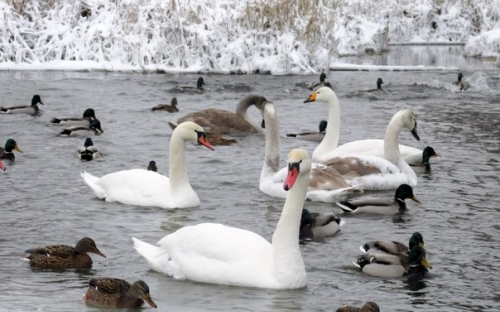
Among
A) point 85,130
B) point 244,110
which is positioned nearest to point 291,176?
point 85,130

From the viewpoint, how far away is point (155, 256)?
30.3 ft

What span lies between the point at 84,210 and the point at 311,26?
1489 centimetres

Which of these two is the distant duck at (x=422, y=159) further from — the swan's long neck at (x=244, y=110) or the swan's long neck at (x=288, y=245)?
the swan's long neck at (x=288, y=245)

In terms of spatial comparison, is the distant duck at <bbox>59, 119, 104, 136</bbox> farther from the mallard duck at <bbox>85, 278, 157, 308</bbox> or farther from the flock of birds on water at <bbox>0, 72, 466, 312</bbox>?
the mallard duck at <bbox>85, 278, 157, 308</bbox>

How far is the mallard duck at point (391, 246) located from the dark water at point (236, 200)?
0.28m

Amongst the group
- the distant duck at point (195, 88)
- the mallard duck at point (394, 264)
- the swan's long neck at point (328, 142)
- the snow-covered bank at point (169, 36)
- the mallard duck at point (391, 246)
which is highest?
the snow-covered bank at point (169, 36)

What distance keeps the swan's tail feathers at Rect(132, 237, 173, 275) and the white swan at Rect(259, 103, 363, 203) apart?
11.9ft

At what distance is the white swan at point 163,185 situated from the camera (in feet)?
39.6

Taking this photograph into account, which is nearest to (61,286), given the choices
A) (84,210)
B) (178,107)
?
(84,210)

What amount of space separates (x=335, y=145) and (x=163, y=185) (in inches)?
155

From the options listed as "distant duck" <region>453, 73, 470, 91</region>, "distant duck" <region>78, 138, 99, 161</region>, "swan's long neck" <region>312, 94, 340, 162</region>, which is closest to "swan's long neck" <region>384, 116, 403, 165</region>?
"swan's long neck" <region>312, 94, 340, 162</region>

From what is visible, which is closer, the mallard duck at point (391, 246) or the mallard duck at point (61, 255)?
the mallard duck at point (61, 255)

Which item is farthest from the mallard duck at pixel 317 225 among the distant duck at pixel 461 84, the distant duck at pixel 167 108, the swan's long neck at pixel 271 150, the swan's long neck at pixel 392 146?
the distant duck at pixel 461 84

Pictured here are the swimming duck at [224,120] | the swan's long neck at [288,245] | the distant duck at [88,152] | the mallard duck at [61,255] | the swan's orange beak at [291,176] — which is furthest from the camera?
the swimming duck at [224,120]
